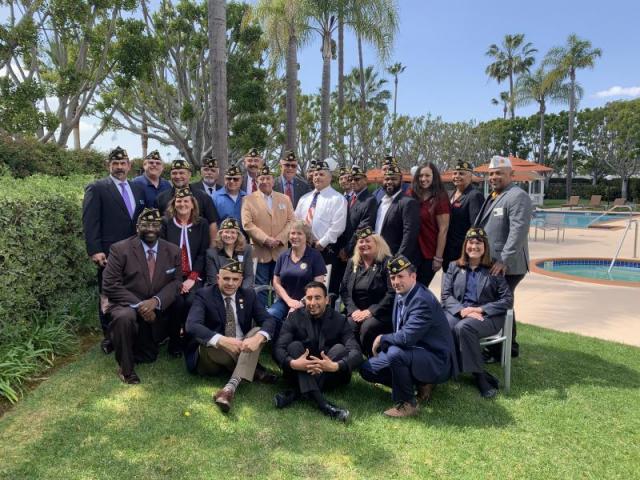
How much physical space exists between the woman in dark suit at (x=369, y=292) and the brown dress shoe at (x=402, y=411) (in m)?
0.75

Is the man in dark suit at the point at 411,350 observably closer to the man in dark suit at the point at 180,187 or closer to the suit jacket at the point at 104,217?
the man in dark suit at the point at 180,187

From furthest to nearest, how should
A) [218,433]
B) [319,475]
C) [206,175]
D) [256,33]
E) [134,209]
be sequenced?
[256,33], [206,175], [134,209], [218,433], [319,475]

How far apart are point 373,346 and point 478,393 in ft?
3.24

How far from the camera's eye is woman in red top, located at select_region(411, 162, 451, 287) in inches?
194

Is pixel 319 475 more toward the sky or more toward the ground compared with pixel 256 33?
more toward the ground

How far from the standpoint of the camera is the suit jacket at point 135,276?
428 centimetres

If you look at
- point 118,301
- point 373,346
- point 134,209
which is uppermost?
point 134,209

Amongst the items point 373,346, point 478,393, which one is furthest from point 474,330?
point 373,346

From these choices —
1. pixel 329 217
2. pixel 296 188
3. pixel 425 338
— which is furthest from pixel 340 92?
pixel 425 338

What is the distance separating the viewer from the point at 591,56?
3369 centimetres

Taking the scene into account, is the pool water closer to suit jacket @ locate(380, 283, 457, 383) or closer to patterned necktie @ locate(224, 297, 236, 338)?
suit jacket @ locate(380, 283, 457, 383)

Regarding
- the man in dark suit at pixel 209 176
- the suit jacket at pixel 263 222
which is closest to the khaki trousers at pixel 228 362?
the suit jacket at pixel 263 222

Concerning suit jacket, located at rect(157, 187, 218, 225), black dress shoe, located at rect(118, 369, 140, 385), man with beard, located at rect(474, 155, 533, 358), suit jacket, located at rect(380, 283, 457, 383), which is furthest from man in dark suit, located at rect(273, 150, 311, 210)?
black dress shoe, located at rect(118, 369, 140, 385)

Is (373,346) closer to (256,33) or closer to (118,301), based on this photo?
(118,301)
